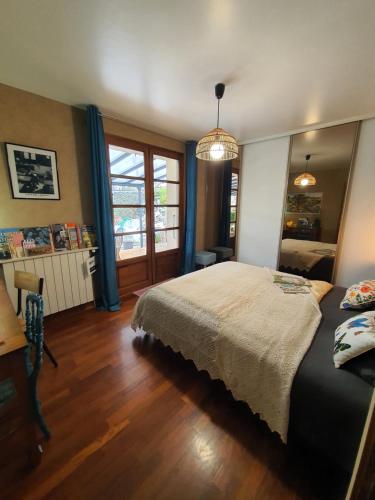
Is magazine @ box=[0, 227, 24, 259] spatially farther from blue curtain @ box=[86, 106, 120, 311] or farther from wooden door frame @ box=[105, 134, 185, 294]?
wooden door frame @ box=[105, 134, 185, 294]

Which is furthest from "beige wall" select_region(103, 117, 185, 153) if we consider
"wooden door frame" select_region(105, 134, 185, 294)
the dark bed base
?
the dark bed base

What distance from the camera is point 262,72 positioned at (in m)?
1.72

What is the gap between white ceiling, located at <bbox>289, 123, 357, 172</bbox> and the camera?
269 centimetres

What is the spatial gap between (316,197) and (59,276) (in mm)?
3588

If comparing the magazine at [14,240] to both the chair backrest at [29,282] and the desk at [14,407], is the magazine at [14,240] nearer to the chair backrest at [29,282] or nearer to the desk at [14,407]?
the chair backrest at [29,282]

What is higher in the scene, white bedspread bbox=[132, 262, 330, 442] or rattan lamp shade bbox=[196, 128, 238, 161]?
rattan lamp shade bbox=[196, 128, 238, 161]

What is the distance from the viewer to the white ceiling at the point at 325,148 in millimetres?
2691

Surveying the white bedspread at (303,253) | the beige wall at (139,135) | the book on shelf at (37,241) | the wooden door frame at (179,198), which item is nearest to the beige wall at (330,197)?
the white bedspread at (303,253)

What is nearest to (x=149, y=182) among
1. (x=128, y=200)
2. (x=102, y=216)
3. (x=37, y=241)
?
(x=128, y=200)

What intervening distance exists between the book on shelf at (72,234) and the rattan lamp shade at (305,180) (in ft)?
10.6

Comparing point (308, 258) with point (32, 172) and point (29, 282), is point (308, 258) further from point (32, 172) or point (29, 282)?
point (32, 172)

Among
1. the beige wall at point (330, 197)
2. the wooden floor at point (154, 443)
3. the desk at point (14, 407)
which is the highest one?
the beige wall at point (330, 197)

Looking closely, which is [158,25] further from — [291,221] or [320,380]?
[291,221]

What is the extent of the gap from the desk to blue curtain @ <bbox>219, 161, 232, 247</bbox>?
3925 mm
